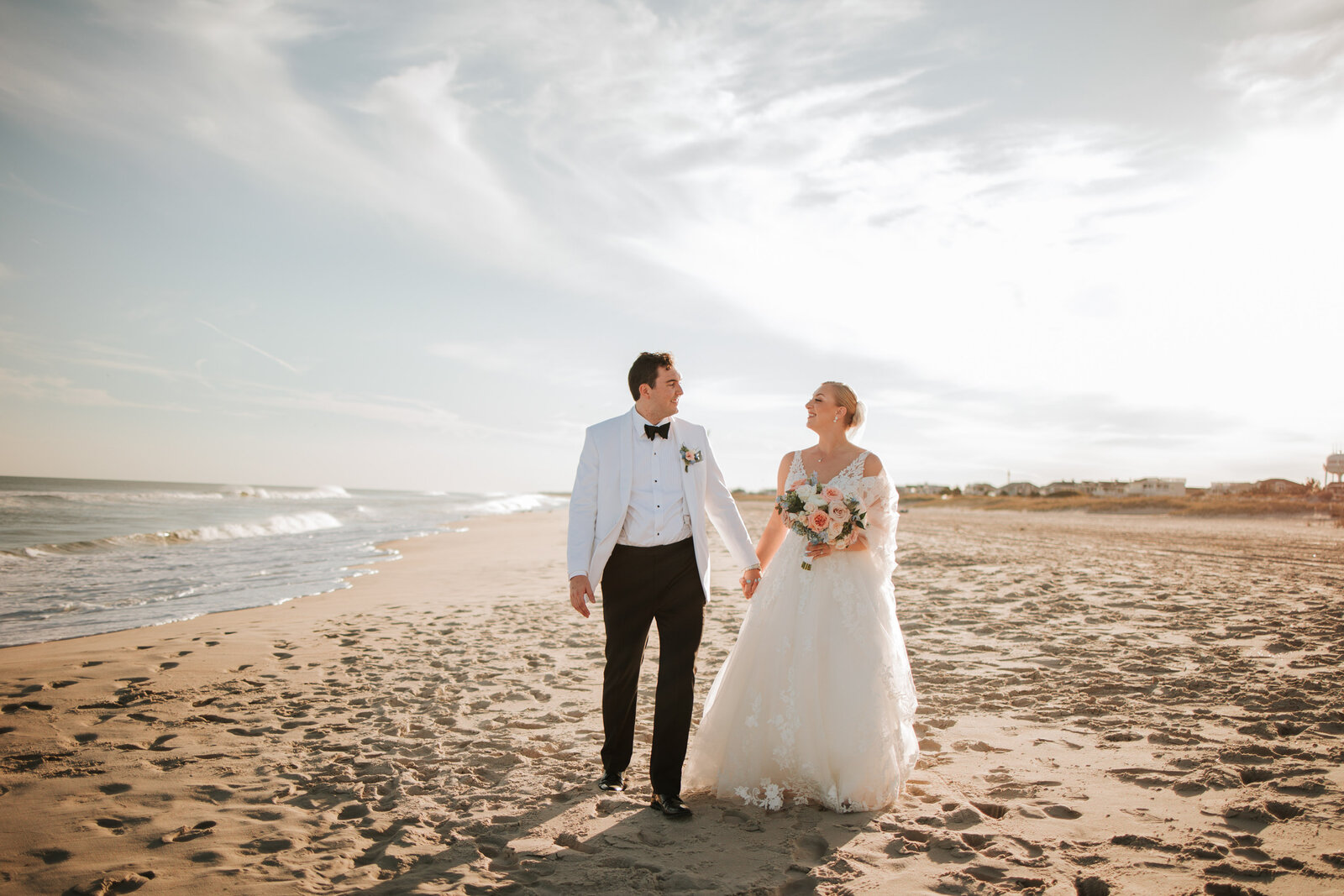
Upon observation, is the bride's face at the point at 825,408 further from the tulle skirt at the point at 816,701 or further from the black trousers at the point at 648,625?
the black trousers at the point at 648,625

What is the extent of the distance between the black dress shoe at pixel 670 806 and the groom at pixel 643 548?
0.04 m

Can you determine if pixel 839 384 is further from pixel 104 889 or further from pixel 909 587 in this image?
pixel 909 587

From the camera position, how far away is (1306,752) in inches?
161

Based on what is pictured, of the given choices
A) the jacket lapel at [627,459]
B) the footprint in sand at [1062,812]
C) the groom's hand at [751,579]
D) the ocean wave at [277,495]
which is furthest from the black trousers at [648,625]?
the ocean wave at [277,495]

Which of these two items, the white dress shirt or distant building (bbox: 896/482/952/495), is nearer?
the white dress shirt

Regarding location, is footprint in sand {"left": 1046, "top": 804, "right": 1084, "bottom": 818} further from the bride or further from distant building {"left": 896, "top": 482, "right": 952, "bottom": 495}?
distant building {"left": 896, "top": 482, "right": 952, "bottom": 495}

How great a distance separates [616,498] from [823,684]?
60.5 inches

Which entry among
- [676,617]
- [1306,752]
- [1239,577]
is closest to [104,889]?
[676,617]

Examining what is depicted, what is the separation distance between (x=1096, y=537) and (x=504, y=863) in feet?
76.0

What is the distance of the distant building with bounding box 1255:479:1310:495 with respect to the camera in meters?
45.2

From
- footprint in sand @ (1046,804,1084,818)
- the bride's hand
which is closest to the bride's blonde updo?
the bride's hand

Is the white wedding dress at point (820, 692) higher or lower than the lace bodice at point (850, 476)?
lower

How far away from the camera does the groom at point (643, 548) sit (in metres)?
3.81

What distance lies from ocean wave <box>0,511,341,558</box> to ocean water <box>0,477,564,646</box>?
1.3 inches
